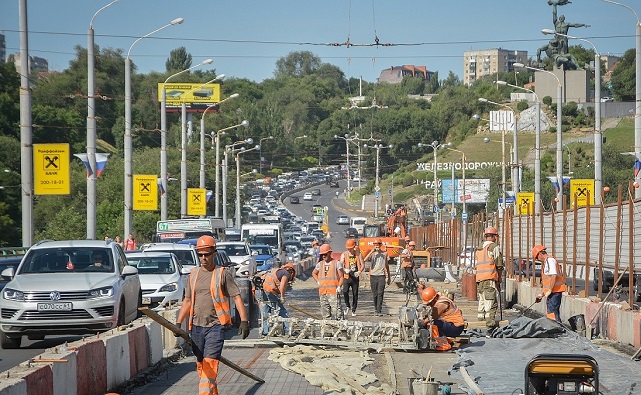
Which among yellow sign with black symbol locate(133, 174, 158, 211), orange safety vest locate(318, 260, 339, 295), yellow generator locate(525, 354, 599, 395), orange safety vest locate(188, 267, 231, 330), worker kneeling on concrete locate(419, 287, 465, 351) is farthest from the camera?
yellow sign with black symbol locate(133, 174, 158, 211)

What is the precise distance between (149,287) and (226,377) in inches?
374

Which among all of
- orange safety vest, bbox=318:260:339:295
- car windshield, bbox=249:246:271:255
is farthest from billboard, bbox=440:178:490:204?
orange safety vest, bbox=318:260:339:295

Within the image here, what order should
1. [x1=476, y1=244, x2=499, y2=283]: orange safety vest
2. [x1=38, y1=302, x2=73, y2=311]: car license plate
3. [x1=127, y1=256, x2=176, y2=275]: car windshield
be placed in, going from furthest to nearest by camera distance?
[x1=127, y1=256, x2=176, y2=275]: car windshield → [x1=476, y1=244, x2=499, y2=283]: orange safety vest → [x1=38, y1=302, x2=73, y2=311]: car license plate

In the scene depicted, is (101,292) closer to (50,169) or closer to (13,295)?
(13,295)

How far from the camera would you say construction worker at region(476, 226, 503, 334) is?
2297cm

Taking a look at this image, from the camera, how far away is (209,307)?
12328 mm

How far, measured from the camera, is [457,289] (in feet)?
144

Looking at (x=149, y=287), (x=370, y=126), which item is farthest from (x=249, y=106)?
(x=149, y=287)

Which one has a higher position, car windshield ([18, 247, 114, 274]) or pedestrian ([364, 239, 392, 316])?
car windshield ([18, 247, 114, 274])

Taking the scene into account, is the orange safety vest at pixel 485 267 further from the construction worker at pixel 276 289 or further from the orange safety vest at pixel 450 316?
the orange safety vest at pixel 450 316

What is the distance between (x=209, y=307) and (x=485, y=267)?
464 inches

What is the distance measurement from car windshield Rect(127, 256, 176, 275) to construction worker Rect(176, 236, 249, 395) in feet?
43.2

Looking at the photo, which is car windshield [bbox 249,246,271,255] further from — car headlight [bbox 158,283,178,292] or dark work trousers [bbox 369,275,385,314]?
car headlight [bbox 158,283,178,292]

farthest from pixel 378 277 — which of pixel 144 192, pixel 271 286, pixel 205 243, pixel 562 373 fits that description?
pixel 144 192
